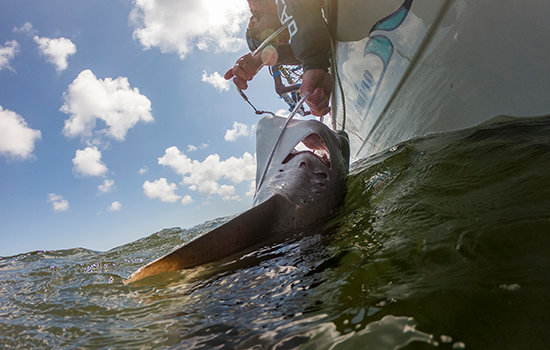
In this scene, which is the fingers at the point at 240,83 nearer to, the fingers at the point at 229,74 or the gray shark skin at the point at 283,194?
the fingers at the point at 229,74

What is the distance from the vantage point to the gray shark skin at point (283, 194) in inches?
54.3

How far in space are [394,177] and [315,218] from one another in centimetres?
79

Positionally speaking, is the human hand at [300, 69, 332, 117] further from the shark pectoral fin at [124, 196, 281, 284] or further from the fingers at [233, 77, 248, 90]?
the fingers at [233, 77, 248, 90]

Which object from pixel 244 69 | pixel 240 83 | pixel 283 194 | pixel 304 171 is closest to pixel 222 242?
pixel 283 194

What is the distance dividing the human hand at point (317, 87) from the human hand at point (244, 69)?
1.90 m

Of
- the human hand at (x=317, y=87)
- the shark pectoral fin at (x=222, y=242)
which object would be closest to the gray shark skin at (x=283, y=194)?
the shark pectoral fin at (x=222, y=242)

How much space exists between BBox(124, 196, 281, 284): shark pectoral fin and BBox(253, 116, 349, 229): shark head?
0.31 ft

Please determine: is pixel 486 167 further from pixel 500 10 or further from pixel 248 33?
pixel 248 33

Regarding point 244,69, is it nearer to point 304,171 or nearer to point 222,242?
point 304,171

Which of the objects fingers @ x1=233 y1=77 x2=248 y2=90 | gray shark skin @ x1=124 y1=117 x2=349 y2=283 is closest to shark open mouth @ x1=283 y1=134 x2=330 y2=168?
gray shark skin @ x1=124 y1=117 x2=349 y2=283

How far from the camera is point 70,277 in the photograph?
1.89 metres

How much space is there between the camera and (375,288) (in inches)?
29.2

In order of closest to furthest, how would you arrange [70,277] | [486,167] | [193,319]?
[193,319]
[486,167]
[70,277]

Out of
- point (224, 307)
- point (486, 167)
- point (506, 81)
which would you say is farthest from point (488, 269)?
point (506, 81)
